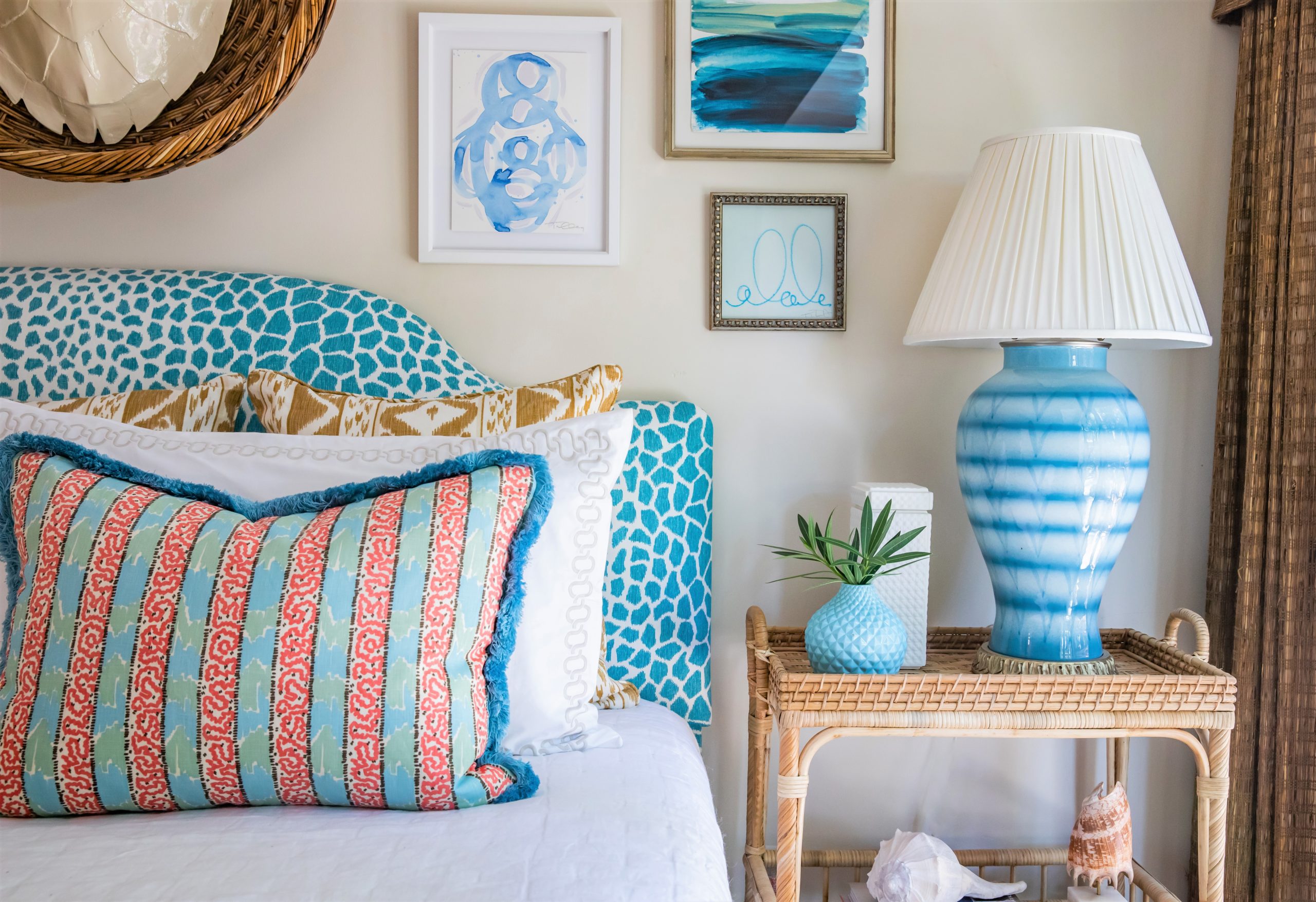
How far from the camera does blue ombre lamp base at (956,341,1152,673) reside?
124 cm

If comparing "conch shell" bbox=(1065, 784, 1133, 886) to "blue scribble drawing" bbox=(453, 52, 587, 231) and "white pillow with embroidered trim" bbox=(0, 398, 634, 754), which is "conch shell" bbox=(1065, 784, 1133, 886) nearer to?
"white pillow with embroidered trim" bbox=(0, 398, 634, 754)

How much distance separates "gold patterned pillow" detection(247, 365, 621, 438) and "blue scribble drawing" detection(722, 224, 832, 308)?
396 mm

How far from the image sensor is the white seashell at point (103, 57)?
129cm

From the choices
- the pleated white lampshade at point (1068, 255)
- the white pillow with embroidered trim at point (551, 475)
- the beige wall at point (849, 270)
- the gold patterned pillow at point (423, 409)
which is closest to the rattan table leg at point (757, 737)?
the beige wall at point (849, 270)

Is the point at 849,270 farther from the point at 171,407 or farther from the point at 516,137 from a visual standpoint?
the point at 171,407

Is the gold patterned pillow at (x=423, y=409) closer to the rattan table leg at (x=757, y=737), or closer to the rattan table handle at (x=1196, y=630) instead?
the rattan table leg at (x=757, y=737)

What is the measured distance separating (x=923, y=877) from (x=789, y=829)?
A: 1.08ft

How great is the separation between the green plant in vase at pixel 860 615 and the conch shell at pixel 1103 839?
0.39 m

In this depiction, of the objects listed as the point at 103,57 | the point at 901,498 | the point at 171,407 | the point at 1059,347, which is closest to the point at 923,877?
the point at 901,498

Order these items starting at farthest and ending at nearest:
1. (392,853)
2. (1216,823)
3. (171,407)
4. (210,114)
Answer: (210,114) < (171,407) < (1216,823) < (392,853)

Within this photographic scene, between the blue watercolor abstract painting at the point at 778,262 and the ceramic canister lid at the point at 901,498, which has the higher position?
the blue watercolor abstract painting at the point at 778,262

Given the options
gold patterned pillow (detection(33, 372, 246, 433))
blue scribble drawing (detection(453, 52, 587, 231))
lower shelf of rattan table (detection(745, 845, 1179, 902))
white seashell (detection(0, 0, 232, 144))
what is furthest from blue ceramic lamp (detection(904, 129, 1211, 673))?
white seashell (detection(0, 0, 232, 144))

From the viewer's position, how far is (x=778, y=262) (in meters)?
1.58

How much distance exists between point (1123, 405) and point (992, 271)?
10.8 inches
